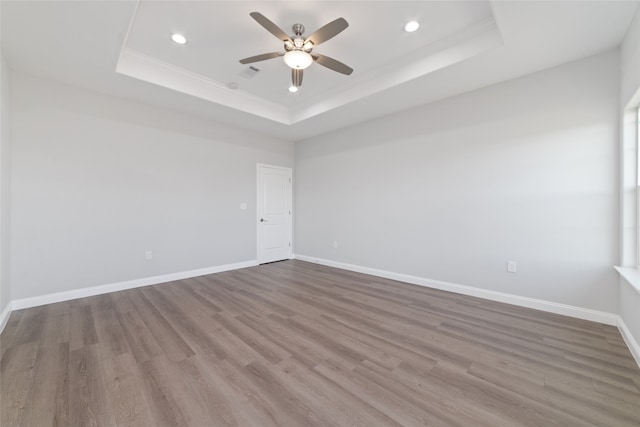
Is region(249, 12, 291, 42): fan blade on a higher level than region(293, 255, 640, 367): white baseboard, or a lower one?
higher

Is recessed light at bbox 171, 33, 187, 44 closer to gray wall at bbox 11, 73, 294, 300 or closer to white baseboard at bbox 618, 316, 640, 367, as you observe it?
gray wall at bbox 11, 73, 294, 300

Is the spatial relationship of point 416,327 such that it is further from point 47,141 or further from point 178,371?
point 47,141

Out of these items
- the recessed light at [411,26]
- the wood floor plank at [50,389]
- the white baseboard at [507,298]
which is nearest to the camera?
the wood floor plank at [50,389]

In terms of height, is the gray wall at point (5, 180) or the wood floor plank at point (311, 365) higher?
the gray wall at point (5, 180)

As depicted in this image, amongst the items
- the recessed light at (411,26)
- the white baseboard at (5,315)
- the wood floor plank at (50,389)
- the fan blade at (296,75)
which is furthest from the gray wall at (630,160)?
the white baseboard at (5,315)

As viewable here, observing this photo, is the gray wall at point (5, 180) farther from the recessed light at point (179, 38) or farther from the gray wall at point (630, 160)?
the gray wall at point (630, 160)

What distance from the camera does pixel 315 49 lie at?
3.00 metres

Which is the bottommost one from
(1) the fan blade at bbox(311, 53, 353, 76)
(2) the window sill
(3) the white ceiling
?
(2) the window sill

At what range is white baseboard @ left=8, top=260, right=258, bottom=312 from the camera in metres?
3.02

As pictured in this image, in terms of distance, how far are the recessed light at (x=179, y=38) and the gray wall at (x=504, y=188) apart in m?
3.01

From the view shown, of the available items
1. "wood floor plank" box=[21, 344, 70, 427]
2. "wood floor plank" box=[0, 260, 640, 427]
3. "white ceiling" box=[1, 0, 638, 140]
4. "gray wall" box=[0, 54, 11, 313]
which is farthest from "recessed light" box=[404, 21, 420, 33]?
"gray wall" box=[0, 54, 11, 313]

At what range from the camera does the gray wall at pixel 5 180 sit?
8.47ft

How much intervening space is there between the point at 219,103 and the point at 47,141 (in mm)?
2163

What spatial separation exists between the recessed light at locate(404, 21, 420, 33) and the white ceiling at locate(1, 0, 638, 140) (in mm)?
54
